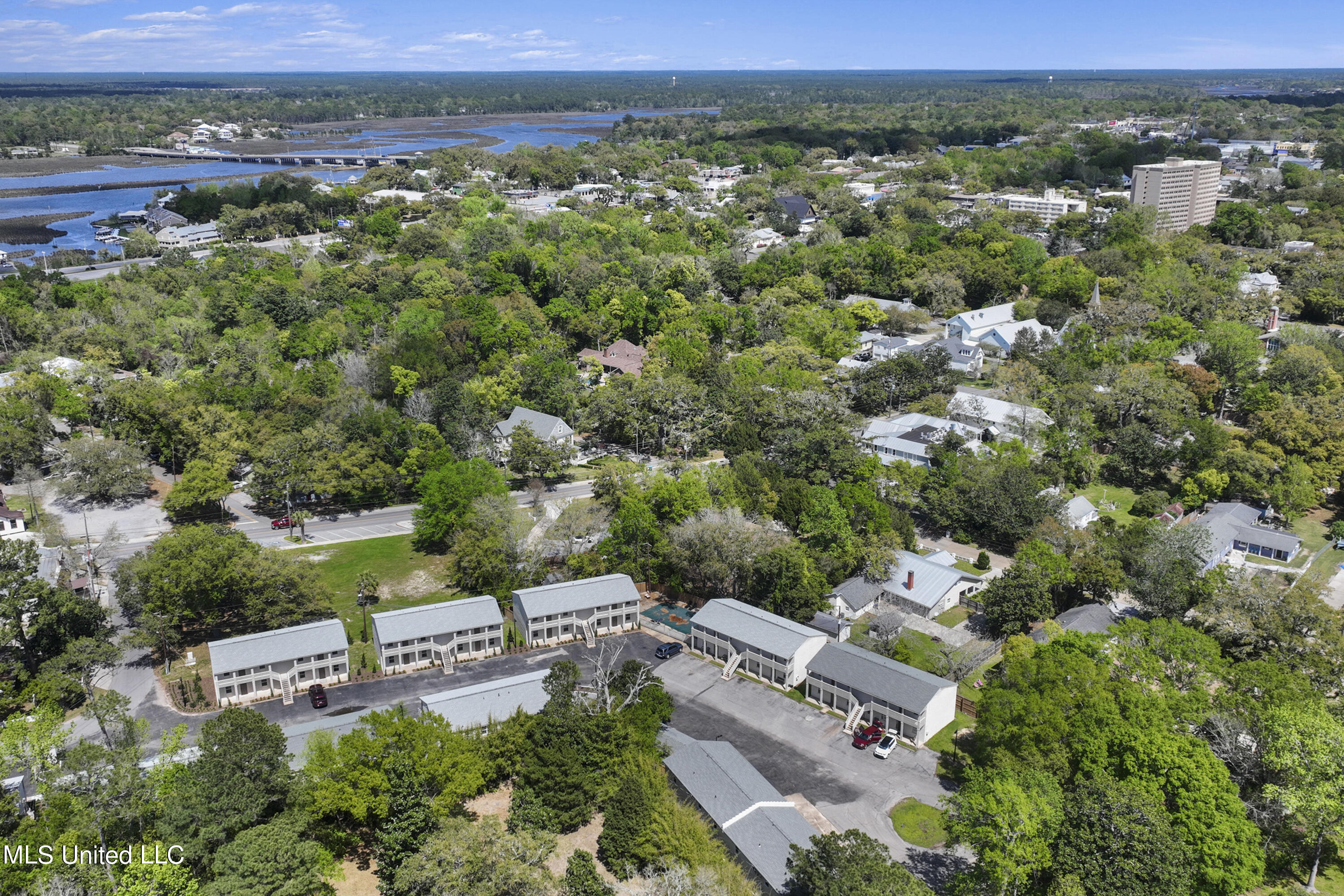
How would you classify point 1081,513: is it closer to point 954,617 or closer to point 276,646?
point 954,617

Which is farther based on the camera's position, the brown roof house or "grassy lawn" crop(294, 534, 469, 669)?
the brown roof house

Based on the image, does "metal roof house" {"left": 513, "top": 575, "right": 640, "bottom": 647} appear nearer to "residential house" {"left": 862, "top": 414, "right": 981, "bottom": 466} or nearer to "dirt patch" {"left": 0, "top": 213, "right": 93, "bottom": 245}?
"residential house" {"left": 862, "top": 414, "right": 981, "bottom": 466}

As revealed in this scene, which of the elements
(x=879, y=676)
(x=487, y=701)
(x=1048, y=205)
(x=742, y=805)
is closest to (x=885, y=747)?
(x=879, y=676)

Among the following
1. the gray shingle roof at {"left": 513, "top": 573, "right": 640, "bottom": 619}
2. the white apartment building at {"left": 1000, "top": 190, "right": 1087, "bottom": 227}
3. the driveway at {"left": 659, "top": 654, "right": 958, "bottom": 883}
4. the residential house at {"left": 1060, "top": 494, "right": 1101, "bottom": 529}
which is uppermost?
the white apartment building at {"left": 1000, "top": 190, "right": 1087, "bottom": 227}

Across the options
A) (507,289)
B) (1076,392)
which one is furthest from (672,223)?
(1076,392)

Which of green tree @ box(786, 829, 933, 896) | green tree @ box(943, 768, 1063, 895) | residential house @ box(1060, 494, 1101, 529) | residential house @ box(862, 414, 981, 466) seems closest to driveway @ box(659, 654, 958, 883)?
green tree @ box(943, 768, 1063, 895)

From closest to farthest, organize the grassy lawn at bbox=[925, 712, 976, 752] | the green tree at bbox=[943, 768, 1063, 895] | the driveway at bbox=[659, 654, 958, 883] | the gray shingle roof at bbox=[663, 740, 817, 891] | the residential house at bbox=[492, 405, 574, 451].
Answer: the green tree at bbox=[943, 768, 1063, 895] < the gray shingle roof at bbox=[663, 740, 817, 891] < the driveway at bbox=[659, 654, 958, 883] < the grassy lawn at bbox=[925, 712, 976, 752] < the residential house at bbox=[492, 405, 574, 451]

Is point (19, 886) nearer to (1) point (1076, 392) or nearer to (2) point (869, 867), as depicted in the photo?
(2) point (869, 867)
